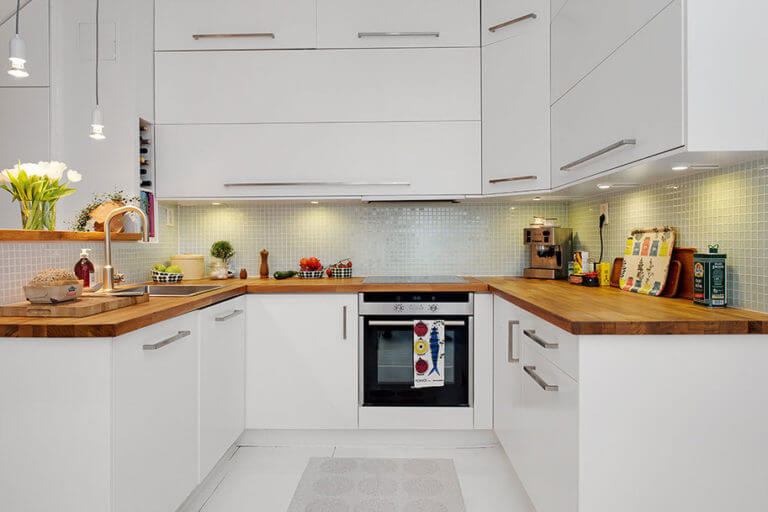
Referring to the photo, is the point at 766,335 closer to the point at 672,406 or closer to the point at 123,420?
the point at 672,406

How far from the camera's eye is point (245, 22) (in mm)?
2613

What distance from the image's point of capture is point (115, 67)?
2402mm

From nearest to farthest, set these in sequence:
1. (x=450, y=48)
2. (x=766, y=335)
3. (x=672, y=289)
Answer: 1. (x=766, y=335)
2. (x=672, y=289)
3. (x=450, y=48)

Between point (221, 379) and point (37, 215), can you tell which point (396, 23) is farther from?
point (221, 379)

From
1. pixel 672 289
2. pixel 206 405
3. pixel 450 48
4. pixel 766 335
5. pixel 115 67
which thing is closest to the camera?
pixel 766 335

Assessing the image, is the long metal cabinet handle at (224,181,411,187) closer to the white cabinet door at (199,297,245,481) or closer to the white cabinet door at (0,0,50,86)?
the white cabinet door at (199,297,245,481)

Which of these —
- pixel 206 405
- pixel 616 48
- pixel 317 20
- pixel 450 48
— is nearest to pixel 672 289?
pixel 616 48

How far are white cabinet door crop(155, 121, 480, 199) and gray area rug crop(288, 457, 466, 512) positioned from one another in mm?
1497

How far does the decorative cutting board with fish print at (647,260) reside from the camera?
1876mm

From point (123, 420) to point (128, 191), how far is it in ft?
5.12

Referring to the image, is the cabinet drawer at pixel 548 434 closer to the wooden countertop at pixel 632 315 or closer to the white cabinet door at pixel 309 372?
the wooden countertop at pixel 632 315

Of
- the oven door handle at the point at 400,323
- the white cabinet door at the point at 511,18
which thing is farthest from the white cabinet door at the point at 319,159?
the oven door handle at the point at 400,323

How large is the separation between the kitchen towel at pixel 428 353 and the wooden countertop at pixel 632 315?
1.78ft

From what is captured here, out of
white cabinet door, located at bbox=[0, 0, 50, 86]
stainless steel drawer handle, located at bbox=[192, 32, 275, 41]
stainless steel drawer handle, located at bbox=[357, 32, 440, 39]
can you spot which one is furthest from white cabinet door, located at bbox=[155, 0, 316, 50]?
white cabinet door, located at bbox=[0, 0, 50, 86]
